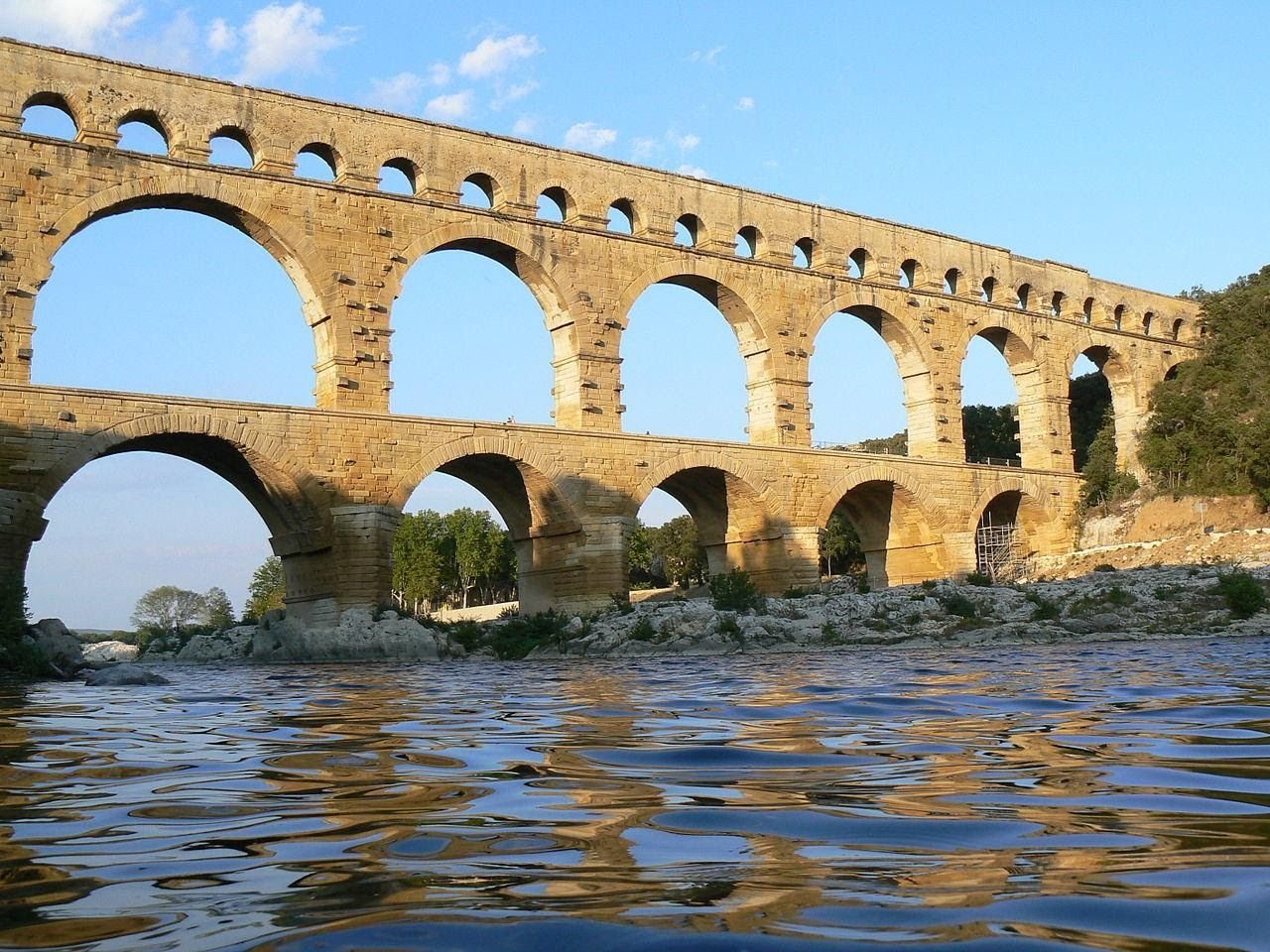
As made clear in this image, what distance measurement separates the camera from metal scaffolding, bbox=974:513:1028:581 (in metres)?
31.2

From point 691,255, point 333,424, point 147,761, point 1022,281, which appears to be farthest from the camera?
point 1022,281

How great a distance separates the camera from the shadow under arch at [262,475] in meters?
18.9

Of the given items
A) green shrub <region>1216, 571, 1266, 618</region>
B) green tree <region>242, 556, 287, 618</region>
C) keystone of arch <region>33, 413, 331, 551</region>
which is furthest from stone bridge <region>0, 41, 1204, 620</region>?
green tree <region>242, 556, 287, 618</region>

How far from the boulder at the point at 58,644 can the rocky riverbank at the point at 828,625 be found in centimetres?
635

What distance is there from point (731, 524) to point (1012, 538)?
9743 mm

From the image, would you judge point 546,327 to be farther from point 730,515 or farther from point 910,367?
point 910,367

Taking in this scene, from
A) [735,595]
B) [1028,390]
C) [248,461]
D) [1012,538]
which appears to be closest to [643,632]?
[735,595]

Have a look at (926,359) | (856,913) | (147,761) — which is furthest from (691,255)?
(856,913)

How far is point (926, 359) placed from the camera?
29.4 m

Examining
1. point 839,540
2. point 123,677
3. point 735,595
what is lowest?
point 123,677

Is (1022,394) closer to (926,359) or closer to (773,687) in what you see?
(926,359)

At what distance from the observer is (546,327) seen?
80.4ft

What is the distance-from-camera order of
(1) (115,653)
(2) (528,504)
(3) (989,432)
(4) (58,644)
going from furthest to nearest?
1. (3) (989,432)
2. (1) (115,653)
3. (2) (528,504)
4. (4) (58,644)

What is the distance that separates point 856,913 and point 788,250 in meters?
26.6
